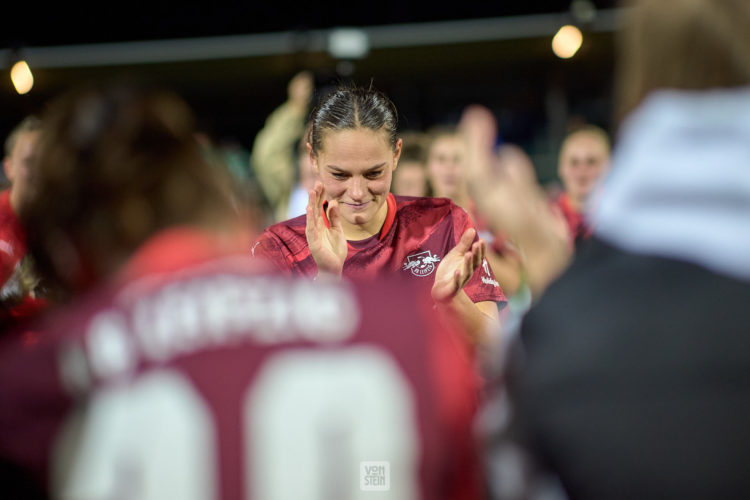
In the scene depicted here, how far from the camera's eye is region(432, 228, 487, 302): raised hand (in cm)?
229

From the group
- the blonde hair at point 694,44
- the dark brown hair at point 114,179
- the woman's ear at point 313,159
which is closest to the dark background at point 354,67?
the woman's ear at point 313,159

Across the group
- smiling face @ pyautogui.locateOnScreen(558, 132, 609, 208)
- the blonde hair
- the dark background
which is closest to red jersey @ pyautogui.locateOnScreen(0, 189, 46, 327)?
the blonde hair

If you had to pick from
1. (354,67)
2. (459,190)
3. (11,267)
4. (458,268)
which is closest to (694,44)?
(458,268)

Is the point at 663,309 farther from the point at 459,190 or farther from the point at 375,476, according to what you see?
the point at 459,190

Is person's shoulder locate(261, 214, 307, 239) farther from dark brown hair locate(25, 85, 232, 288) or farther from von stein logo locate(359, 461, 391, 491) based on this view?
von stein logo locate(359, 461, 391, 491)

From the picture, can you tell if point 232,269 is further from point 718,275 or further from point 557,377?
point 718,275

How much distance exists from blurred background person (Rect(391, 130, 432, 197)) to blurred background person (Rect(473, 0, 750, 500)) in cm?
352

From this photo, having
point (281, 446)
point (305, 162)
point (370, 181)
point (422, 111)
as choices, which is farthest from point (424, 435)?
point (422, 111)

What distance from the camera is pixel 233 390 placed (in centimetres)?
114

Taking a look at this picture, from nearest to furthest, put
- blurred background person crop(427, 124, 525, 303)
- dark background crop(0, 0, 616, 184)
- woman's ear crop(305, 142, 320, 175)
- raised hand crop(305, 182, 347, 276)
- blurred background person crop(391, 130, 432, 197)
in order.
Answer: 1. raised hand crop(305, 182, 347, 276)
2. woman's ear crop(305, 142, 320, 175)
3. blurred background person crop(427, 124, 525, 303)
4. blurred background person crop(391, 130, 432, 197)
5. dark background crop(0, 0, 616, 184)

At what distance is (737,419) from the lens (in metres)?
1.08

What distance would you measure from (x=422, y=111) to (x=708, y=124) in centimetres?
889

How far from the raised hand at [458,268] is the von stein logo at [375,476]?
44.6 inches

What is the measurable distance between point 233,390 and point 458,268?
1.29m
